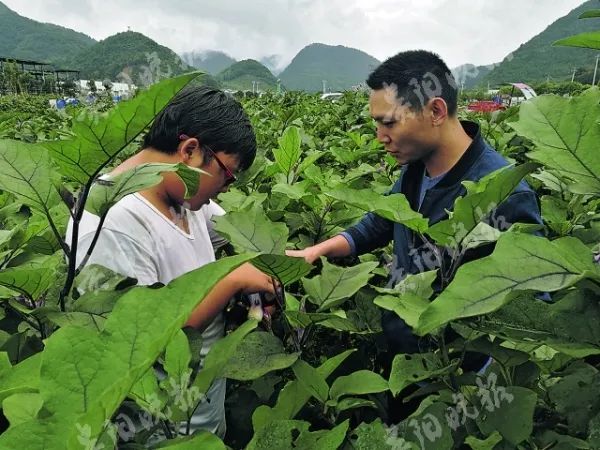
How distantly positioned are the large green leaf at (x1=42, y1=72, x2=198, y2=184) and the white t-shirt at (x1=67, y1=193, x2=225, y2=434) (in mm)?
531

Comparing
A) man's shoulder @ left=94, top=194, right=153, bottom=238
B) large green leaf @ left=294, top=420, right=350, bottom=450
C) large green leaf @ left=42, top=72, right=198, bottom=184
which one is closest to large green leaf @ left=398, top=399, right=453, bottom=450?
large green leaf @ left=294, top=420, right=350, bottom=450

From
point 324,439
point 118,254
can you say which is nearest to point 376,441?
point 324,439

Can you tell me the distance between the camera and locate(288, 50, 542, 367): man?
1.76 metres

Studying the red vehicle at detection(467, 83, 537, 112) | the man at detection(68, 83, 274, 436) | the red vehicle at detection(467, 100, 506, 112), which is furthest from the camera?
the red vehicle at detection(467, 100, 506, 112)

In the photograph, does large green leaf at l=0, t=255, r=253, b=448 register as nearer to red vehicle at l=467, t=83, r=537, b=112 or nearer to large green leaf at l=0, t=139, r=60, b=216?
large green leaf at l=0, t=139, r=60, b=216

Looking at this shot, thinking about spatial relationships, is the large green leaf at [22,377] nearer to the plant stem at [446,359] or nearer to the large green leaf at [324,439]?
the large green leaf at [324,439]

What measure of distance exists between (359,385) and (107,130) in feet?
2.06

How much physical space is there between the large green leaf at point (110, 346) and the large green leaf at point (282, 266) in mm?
369

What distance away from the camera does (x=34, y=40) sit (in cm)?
13500

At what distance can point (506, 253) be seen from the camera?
64 cm

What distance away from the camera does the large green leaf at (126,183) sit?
82cm

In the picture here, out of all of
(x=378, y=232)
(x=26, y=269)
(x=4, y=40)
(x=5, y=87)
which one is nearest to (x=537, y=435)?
(x=26, y=269)

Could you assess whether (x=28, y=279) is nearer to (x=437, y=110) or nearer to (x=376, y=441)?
(x=376, y=441)

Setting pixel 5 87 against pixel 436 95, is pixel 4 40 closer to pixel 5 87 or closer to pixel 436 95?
pixel 5 87
